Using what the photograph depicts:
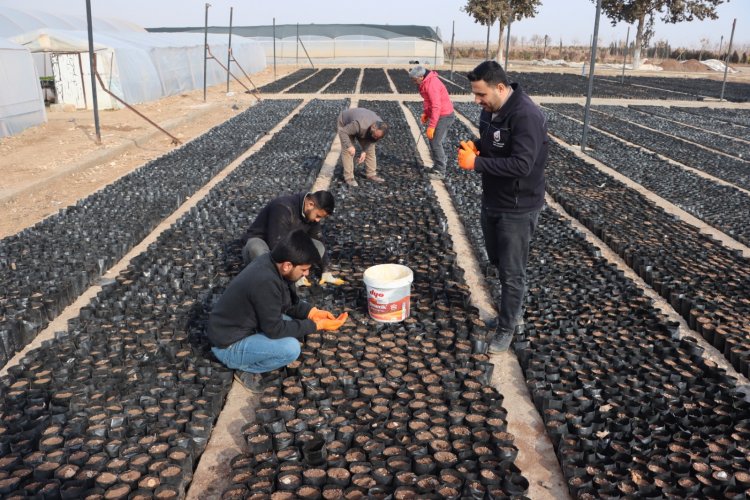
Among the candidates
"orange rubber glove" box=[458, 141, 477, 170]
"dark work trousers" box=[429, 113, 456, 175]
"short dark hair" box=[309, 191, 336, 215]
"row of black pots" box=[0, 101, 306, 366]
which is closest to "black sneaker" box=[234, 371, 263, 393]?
"short dark hair" box=[309, 191, 336, 215]

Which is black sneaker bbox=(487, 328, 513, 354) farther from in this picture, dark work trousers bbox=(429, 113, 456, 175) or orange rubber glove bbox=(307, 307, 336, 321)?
dark work trousers bbox=(429, 113, 456, 175)

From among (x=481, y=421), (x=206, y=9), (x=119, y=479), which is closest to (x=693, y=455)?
(x=481, y=421)

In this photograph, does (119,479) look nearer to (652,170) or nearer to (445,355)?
(445,355)

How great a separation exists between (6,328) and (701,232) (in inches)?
289

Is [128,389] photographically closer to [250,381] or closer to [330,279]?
[250,381]

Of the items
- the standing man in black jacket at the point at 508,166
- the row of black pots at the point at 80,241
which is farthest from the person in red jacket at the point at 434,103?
the standing man in black jacket at the point at 508,166

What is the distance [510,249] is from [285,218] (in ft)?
5.94

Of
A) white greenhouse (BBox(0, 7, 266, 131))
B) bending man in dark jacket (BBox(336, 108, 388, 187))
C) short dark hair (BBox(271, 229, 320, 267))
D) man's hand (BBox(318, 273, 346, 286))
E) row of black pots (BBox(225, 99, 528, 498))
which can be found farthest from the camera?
white greenhouse (BBox(0, 7, 266, 131))

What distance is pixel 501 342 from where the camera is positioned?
399 cm

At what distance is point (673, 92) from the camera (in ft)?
80.6

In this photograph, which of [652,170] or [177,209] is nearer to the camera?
[177,209]

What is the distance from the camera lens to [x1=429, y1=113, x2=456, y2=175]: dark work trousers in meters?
8.77

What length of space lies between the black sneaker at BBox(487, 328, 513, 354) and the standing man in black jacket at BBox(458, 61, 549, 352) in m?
0.08

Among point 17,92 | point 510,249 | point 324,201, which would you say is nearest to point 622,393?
point 510,249
